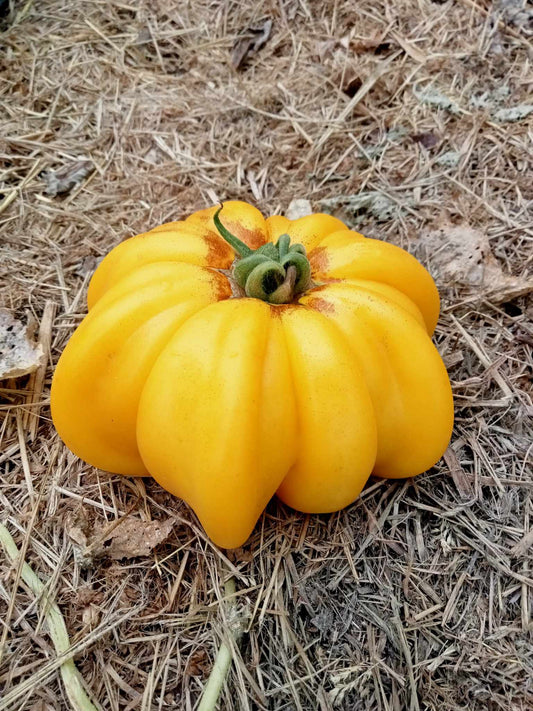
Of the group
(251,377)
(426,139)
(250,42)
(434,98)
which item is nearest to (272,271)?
(251,377)

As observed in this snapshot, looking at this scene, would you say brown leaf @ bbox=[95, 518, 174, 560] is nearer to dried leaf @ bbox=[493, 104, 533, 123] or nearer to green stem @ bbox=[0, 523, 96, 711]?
green stem @ bbox=[0, 523, 96, 711]

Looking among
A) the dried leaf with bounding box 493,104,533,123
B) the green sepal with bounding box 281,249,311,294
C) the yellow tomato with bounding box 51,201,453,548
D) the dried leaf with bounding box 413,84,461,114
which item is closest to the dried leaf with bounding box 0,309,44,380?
the yellow tomato with bounding box 51,201,453,548

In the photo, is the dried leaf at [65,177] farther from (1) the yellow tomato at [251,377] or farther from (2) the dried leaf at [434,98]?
(2) the dried leaf at [434,98]

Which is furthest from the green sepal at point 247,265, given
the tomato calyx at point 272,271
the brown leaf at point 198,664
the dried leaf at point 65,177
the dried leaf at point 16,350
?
the dried leaf at point 65,177

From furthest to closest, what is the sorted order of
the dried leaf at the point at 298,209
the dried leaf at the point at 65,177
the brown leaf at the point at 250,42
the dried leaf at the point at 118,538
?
the brown leaf at the point at 250,42, the dried leaf at the point at 65,177, the dried leaf at the point at 298,209, the dried leaf at the point at 118,538

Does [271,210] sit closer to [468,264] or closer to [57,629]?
[468,264]

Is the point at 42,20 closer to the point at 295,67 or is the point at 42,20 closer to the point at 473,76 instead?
the point at 295,67

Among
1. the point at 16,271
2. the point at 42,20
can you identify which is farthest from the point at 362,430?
the point at 42,20
